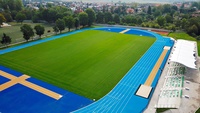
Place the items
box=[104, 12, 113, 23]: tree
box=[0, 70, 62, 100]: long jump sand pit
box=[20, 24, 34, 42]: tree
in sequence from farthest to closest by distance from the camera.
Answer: box=[104, 12, 113, 23]: tree, box=[20, 24, 34, 42]: tree, box=[0, 70, 62, 100]: long jump sand pit

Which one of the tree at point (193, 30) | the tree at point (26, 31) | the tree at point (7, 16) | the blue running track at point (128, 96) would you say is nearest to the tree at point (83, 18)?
the tree at point (26, 31)

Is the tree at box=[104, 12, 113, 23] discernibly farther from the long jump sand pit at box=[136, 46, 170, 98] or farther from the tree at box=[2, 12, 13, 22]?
Answer: the long jump sand pit at box=[136, 46, 170, 98]

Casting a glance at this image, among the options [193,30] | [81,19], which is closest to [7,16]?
[81,19]

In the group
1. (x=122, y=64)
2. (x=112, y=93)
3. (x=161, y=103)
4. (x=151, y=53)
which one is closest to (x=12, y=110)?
(x=112, y=93)

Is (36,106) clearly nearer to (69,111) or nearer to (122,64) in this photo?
(69,111)

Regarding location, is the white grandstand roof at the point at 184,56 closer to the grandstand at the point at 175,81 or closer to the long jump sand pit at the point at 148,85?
the grandstand at the point at 175,81

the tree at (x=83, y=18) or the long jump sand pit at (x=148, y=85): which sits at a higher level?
the tree at (x=83, y=18)

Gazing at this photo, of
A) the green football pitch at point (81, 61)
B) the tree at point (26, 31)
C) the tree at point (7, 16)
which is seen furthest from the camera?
the tree at point (7, 16)

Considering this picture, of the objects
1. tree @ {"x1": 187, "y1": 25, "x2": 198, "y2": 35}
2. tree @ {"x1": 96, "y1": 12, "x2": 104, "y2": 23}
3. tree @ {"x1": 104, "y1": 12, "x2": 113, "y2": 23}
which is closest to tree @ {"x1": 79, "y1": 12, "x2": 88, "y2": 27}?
tree @ {"x1": 96, "y1": 12, "x2": 104, "y2": 23}

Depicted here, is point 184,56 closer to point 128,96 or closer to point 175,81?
point 175,81

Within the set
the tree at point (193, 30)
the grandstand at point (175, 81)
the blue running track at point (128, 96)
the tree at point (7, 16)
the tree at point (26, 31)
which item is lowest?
the blue running track at point (128, 96)
